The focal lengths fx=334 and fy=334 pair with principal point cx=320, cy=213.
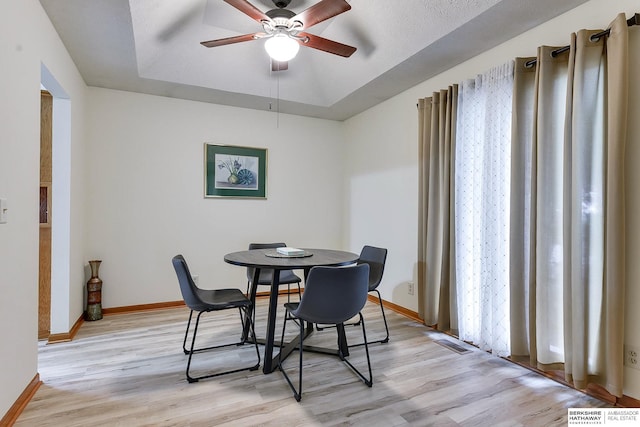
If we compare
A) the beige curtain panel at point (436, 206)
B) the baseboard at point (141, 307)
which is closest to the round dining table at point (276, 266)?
the beige curtain panel at point (436, 206)

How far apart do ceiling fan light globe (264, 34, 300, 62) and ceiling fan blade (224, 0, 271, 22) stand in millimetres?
126

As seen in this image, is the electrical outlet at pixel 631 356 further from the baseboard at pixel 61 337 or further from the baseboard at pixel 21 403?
the baseboard at pixel 61 337

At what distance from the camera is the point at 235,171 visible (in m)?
4.15

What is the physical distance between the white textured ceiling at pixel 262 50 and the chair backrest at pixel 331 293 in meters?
1.94

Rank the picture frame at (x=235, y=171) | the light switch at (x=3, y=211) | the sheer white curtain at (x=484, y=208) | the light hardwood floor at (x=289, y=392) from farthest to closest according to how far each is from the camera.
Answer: the picture frame at (x=235, y=171) → the sheer white curtain at (x=484, y=208) → the light hardwood floor at (x=289, y=392) → the light switch at (x=3, y=211)

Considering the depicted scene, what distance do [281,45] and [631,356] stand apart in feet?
9.21

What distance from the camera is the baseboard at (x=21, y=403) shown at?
1678 mm

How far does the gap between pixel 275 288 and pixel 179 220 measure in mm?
2085

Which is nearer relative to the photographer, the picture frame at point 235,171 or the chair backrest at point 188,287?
the chair backrest at point 188,287

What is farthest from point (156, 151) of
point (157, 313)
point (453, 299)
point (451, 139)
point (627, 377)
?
point (627, 377)

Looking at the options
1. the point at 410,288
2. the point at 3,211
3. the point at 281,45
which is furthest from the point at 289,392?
the point at 281,45

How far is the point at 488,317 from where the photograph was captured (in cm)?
259

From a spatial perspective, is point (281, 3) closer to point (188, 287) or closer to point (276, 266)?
point (276, 266)

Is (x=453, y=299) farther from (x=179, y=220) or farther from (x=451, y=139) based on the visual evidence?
(x=179, y=220)
